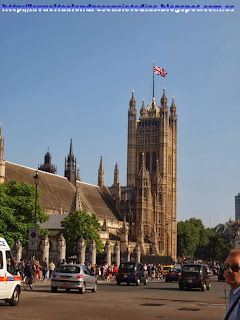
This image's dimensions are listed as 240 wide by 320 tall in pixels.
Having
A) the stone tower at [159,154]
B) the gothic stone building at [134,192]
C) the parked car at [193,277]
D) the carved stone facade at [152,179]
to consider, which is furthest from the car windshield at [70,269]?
the stone tower at [159,154]

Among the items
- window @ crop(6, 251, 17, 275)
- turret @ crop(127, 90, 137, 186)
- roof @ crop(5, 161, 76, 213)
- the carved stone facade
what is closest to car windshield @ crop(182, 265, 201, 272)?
window @ crop(6, 251, 17, 275)

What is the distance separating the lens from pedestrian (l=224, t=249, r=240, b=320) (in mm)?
4954

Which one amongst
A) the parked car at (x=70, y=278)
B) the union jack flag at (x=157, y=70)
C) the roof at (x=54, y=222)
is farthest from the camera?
the union jack flag at (x=157, y=70)

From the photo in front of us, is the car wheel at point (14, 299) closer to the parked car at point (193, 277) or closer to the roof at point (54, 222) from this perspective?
the parked car at point (193, 277)

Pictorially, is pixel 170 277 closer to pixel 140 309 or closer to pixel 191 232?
pixel 140 309

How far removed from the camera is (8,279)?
17.5 m

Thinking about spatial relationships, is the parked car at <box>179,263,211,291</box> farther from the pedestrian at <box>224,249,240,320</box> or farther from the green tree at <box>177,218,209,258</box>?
the green tree at <box>177,218,209,258</box>

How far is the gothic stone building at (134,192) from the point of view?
270ft

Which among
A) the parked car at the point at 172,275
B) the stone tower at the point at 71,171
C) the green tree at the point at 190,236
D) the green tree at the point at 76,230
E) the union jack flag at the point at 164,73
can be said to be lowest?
the parked car at the point at 172,275

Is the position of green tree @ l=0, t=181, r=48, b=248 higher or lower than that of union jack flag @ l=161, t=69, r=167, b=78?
lower

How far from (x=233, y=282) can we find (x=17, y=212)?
51750mm

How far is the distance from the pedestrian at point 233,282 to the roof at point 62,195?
221 feet

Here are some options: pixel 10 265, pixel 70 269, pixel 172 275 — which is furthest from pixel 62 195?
pixel 10 265

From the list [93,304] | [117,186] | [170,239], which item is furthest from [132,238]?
[93,304]
